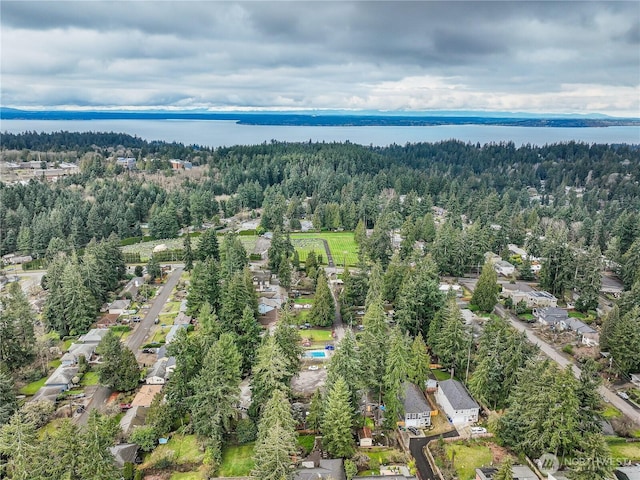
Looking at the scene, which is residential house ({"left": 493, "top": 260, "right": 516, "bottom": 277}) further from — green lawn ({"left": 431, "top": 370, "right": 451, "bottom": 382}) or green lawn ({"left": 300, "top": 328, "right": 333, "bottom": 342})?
green lawn ({"left": 300, "top": 328, "right": 333, "bottom": 342})

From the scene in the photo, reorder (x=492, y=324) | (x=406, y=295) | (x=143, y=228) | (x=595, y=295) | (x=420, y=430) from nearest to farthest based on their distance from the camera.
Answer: (x=420, y=430)
(x=492, y=324)
(x=406, y=295)
(x=595, y=295)
(x=143, y=228)

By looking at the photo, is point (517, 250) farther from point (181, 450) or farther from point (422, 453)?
point (181, 450)

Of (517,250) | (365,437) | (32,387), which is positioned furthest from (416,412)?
(517,250)

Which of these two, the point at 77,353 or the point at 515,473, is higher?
the point at 515,473

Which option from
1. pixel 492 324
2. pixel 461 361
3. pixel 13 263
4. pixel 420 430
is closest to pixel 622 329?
pixel 492 324

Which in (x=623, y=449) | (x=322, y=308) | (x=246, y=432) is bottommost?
(x=623, y=449)

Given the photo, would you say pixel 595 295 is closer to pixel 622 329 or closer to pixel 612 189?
pixel 622 329

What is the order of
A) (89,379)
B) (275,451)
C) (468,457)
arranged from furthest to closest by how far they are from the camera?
1. (89,379)
2. (468,457)
3. (275,451)
